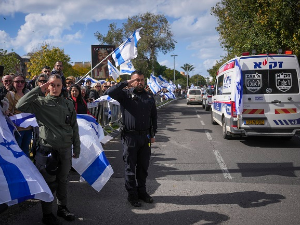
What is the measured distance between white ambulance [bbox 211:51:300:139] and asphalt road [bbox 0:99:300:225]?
595mm

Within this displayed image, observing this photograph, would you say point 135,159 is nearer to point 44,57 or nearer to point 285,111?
point 285,111

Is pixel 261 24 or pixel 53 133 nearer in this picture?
pixel 53 133

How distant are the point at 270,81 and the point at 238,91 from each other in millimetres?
982

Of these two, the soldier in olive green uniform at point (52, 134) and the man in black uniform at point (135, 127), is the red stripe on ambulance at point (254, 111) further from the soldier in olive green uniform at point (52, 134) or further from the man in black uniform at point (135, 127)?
the soldier in olive green uniform at point (52, 134)

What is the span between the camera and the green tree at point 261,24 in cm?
1353

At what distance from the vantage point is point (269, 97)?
8727 mm

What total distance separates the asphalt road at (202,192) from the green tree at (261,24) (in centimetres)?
716

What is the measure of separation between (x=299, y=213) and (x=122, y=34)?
37.4 m

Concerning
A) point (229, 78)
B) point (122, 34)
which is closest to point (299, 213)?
point (229, 78)

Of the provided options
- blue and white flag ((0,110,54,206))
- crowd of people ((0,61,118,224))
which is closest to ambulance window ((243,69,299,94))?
crowd of people ((0,61,118,224))

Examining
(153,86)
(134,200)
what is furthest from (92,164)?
(153,86)

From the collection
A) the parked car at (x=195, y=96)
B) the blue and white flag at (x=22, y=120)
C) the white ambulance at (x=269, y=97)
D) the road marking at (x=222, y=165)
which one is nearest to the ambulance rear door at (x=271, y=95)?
the white ambulance at (x=269, y=97)

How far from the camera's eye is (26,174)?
340cm

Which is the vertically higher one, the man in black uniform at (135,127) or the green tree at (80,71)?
the green tree at (80,71)
